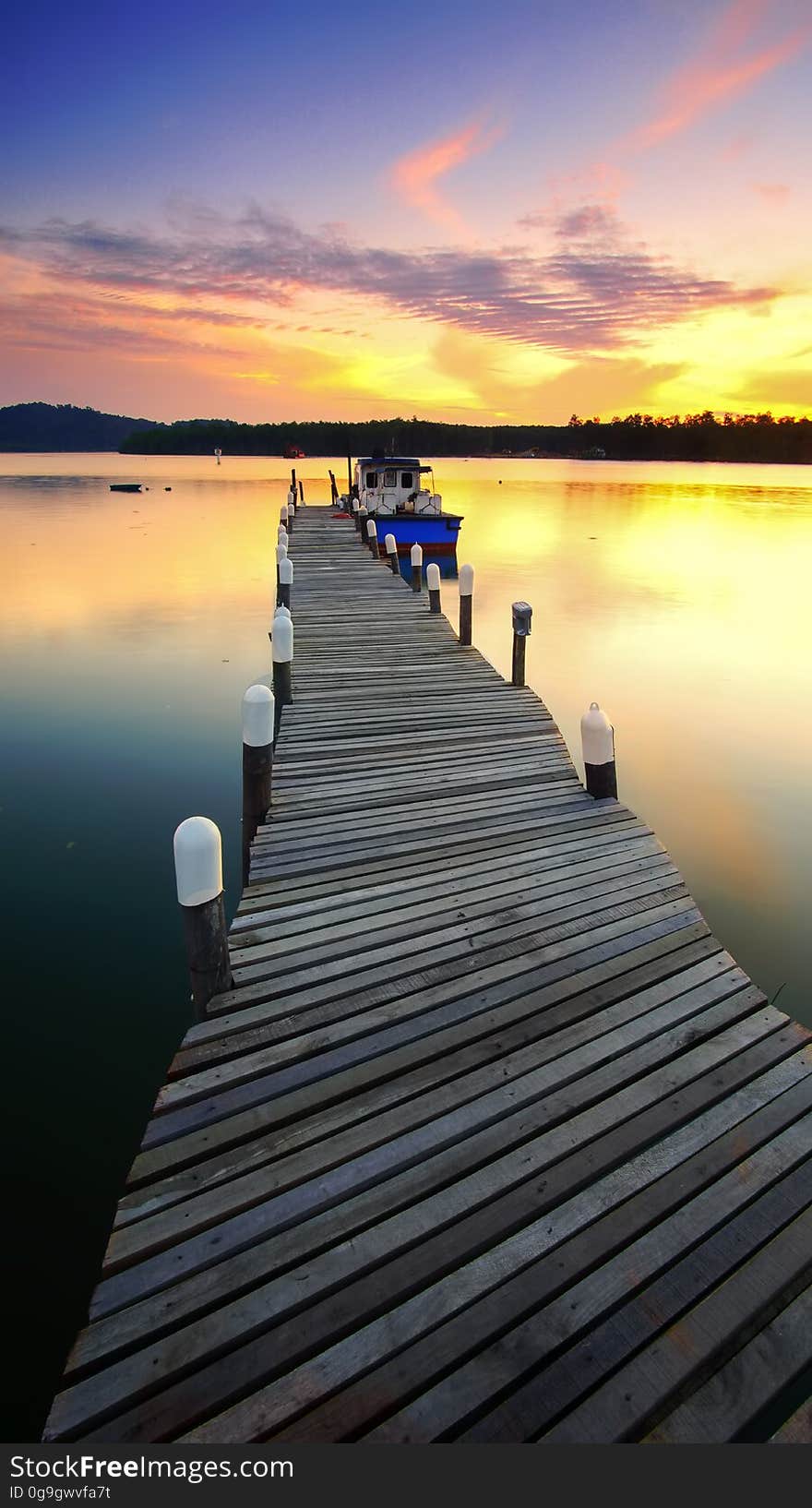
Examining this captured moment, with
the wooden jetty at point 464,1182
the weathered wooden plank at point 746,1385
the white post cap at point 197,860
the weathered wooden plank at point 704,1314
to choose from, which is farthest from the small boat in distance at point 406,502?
the weathered wooden plank at point 746,1385

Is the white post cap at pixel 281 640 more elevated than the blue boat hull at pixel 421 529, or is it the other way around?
the blue boat hull at pixel 421 529

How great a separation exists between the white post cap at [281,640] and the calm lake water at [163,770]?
2265 millimetres

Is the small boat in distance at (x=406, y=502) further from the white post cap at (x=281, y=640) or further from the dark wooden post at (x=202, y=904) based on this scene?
the dark wooden post at (x=202, y=904)

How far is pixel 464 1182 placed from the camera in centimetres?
315

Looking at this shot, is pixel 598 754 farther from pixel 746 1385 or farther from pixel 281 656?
pixel 746 1385

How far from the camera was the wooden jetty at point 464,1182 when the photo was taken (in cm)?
247

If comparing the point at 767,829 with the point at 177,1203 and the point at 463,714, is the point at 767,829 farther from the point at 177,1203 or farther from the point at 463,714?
the point at 177,1203

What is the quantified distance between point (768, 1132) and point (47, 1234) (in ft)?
13.7

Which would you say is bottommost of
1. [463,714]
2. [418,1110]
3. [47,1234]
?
[47,1234]

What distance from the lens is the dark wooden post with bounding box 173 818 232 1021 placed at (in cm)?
393

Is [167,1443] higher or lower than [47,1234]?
higher

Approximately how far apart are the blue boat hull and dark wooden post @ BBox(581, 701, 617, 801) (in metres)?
21.0

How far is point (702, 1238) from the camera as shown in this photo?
2992 millimetres

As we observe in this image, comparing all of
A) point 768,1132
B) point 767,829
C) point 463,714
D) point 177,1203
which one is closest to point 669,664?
point 767,829
